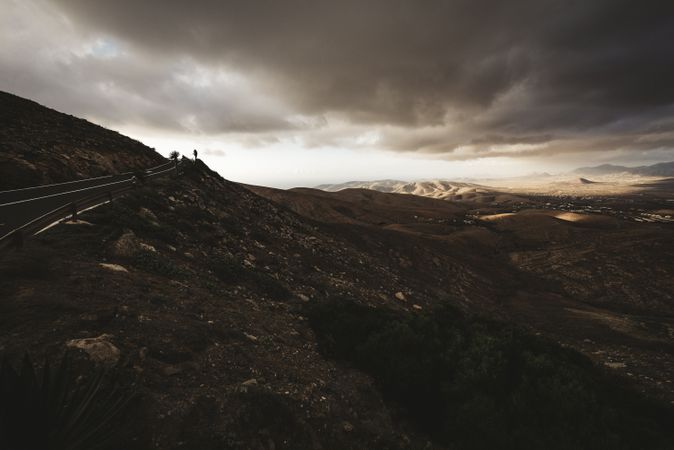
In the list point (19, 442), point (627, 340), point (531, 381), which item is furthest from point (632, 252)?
point (19, 442)

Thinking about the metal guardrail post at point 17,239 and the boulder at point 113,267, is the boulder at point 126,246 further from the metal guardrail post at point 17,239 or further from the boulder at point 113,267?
the metal guardrail post at point 17,239

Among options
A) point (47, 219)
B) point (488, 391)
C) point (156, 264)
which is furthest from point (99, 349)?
point (47, 219)

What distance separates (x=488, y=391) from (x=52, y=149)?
27.1 meters

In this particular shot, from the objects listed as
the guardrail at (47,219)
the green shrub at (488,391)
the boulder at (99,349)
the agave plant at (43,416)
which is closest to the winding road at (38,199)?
the guardrail at (47,219)

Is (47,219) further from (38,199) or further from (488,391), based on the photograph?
(488,391)

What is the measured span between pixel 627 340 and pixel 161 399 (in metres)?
27.1

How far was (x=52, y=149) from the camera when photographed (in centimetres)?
1978

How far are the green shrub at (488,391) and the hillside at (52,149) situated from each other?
61.5 feet

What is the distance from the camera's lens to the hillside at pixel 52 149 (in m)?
16.5

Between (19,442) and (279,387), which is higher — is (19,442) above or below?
above

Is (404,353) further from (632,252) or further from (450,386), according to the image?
(632,252)

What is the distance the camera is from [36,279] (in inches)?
280

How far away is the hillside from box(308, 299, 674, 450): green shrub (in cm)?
1875

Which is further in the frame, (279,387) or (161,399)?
(279,387)
